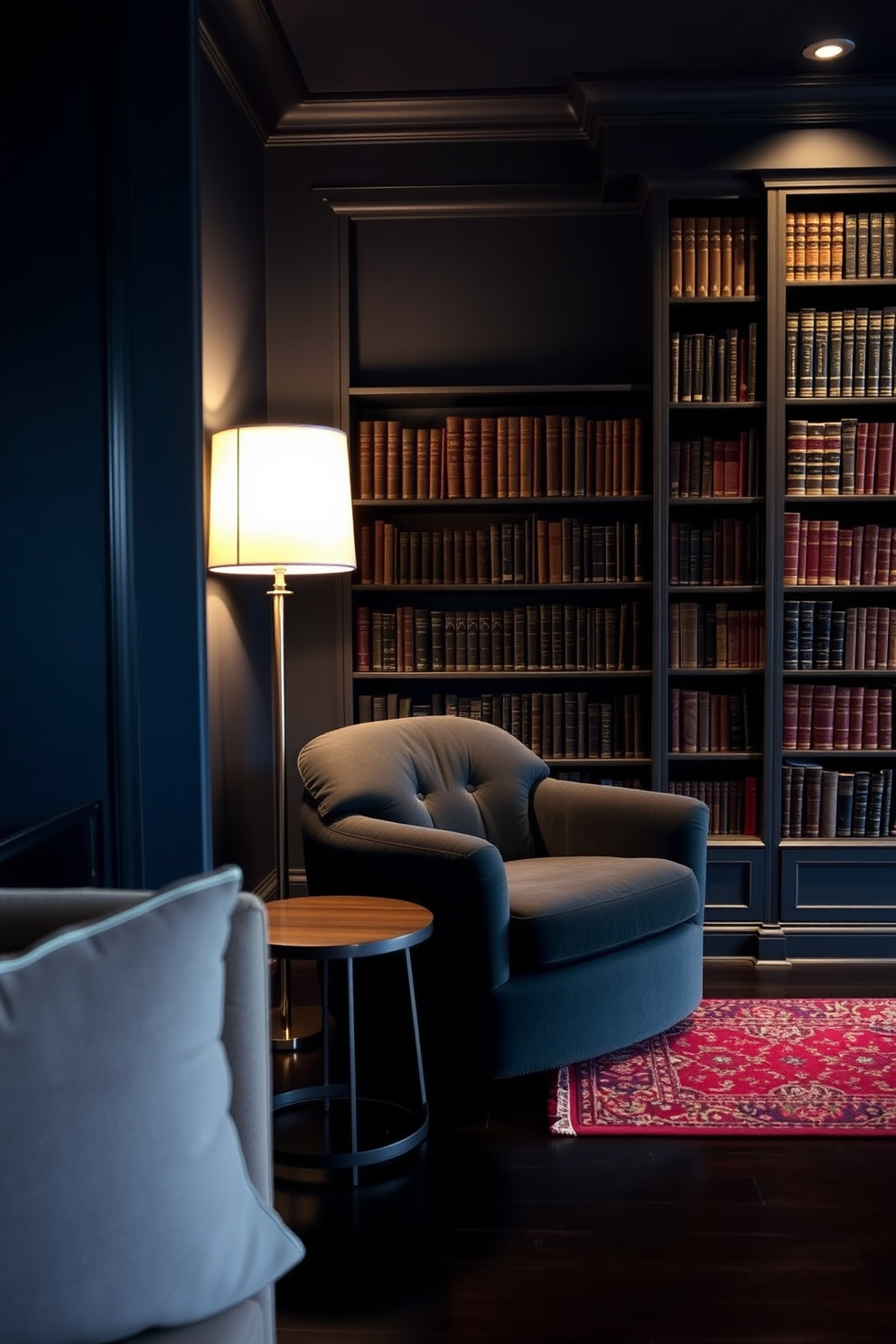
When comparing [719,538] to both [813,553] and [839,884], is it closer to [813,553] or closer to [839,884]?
[813,553]

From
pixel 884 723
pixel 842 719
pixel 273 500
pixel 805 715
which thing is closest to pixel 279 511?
pixel 273 500

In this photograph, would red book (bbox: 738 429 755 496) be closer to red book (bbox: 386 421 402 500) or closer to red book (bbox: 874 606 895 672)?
red book (bbox: 874 606 895 672)

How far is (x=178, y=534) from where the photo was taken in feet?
8.19

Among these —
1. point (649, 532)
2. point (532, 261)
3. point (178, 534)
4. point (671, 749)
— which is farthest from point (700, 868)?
point (532, 261)

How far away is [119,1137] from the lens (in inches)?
42.8

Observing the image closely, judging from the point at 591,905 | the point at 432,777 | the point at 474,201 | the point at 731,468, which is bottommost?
the point at 591,905

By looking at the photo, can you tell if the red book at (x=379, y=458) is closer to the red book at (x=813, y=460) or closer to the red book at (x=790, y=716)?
the red book at (x=813, y=460)

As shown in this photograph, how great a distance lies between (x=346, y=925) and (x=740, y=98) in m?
2.99

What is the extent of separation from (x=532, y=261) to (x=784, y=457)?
1.20m

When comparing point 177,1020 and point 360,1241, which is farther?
point 360,1241

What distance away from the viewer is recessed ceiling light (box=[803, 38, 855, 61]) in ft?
11.9

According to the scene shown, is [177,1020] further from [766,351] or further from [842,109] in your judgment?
[842,109]

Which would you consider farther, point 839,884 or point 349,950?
point 839,884

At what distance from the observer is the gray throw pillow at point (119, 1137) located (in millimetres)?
1054
